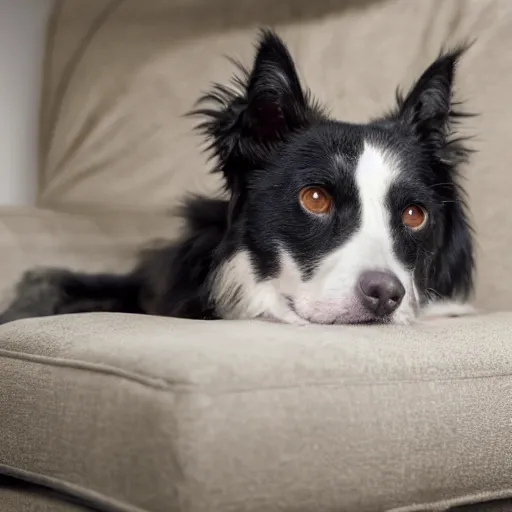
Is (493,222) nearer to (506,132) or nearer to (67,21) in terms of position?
(506,132)

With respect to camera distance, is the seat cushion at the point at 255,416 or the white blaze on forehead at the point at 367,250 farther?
the white blaze on forehead at the point at 367,250

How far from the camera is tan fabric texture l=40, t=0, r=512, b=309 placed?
2035 mm

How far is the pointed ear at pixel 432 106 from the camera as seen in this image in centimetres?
161

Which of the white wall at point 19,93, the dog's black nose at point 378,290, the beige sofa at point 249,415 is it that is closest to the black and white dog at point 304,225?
the dog's black nose at point 378,290

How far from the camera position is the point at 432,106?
5.36ft

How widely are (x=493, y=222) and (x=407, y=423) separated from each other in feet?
3.73

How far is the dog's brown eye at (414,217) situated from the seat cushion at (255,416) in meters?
0.45

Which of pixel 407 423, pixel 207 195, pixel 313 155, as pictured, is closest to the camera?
pixel 407 423

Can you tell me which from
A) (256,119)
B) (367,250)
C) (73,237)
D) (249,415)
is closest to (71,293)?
(73,237)

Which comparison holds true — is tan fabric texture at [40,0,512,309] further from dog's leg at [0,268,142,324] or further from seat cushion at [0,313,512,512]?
seat cushion at [0,313,512,512]

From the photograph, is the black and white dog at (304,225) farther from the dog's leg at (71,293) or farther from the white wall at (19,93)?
the white wall at (19,93)

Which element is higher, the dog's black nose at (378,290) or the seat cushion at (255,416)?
the dog's black nose at (378,290)

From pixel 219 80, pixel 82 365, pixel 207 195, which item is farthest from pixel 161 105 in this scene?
pixel 82 365

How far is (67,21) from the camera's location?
221 centimetres
